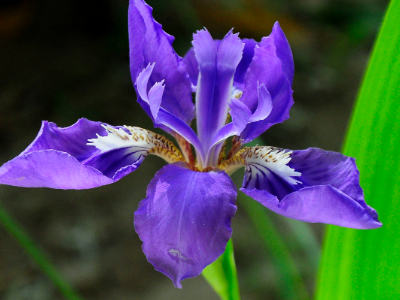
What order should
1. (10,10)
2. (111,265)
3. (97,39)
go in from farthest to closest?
(97,39)
(10,10)
(111,265)

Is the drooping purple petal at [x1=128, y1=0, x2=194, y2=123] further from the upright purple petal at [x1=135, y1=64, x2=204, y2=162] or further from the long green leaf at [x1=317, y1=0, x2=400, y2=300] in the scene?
the long green leaf at [x1=317, y1=0, x2=400, y2=300]

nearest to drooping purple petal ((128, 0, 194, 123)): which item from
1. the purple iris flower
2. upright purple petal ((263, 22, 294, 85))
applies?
the purple iris flower

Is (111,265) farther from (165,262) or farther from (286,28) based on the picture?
(286,28)

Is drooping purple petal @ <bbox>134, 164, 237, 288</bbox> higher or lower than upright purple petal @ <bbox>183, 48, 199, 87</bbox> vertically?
lower

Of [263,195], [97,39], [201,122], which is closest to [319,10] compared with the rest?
[97,39]

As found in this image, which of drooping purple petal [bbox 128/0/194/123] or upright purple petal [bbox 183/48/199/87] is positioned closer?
drooping purple petal [bbox 128/0/194/123]

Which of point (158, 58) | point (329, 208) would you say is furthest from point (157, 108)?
point (329, 208)

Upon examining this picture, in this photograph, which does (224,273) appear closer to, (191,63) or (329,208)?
(329,208)
